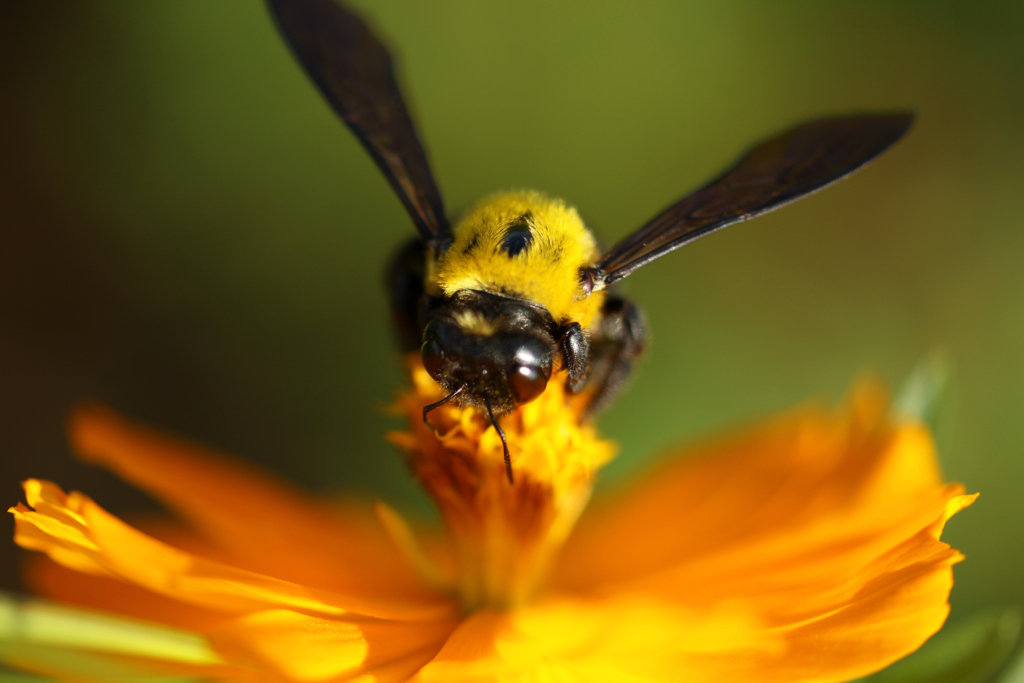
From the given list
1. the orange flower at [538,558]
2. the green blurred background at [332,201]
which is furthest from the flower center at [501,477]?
the green blurred background at [332,201]

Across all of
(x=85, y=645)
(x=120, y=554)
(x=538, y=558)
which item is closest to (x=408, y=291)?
(x=538, y=558)

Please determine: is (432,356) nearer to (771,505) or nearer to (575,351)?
(575,351)

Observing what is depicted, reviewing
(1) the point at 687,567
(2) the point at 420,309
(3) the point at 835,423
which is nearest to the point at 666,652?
(1) the point at 687,567

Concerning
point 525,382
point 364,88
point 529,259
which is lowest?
point 525,382

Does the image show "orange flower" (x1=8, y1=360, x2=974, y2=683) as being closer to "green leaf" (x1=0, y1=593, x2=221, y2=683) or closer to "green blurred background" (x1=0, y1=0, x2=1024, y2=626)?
"green leaf" (x1=0, y1=593, x2=221, y2=683)

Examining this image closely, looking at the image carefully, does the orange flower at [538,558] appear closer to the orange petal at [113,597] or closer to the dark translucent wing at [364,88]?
the orange petal at [113,597]

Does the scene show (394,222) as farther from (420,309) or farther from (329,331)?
(420,309)

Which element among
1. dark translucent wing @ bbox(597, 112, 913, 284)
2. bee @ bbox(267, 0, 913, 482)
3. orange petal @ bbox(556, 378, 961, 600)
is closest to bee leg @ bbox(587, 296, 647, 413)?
bee @ bbox(267, 0, 913, 482)

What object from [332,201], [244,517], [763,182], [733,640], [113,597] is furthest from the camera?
[332,201]

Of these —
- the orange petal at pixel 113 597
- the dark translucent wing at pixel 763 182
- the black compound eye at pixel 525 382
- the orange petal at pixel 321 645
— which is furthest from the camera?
the orange petal at pixel 113 597
